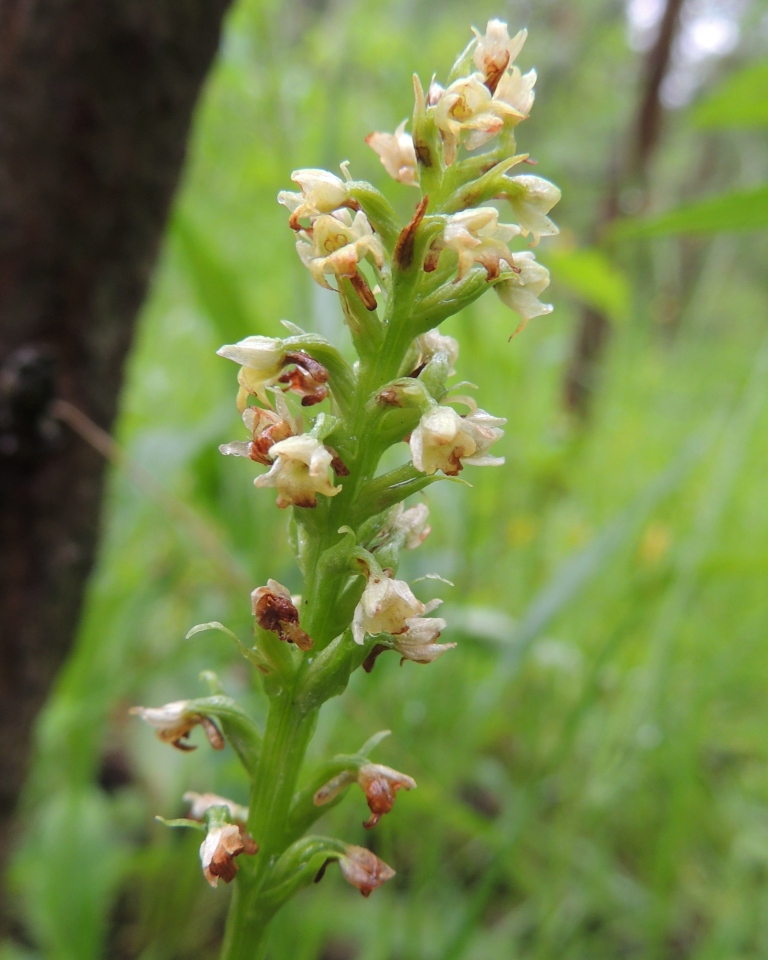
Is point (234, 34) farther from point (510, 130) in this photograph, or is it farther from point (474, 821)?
point (474, 821)

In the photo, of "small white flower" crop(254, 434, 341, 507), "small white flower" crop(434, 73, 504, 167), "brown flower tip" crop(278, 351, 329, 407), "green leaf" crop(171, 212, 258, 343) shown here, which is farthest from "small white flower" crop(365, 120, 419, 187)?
"green leaf" crop(171, 212, 258, 343)

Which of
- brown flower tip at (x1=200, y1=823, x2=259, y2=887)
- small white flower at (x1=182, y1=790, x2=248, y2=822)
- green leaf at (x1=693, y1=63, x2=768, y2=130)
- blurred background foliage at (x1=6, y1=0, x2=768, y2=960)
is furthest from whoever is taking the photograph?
blurred background foliage at (x1=6, y1=0, x2=768, y2=960)

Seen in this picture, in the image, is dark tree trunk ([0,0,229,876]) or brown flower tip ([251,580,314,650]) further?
dark tree trunk ([0,0,229,876])

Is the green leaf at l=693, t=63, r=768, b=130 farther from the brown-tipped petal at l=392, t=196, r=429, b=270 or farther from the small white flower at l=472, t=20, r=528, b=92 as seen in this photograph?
the brown-tipped petal at l=392, t=196, r=429, b=270

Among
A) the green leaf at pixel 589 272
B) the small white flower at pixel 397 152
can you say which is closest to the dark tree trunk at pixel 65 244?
the small white flower at pixel 397 152

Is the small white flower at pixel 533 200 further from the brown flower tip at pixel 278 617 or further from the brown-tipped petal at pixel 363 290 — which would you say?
the brown flower tip at pixel 278 617

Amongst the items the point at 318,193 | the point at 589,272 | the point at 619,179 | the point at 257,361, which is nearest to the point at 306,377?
the point at 257,361

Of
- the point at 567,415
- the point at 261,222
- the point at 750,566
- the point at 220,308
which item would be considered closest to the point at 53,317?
the point at 220,308
